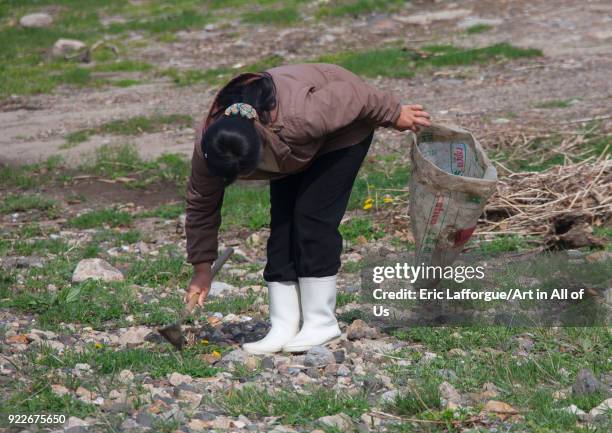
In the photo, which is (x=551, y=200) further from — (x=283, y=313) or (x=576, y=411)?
(x=576, y=411)

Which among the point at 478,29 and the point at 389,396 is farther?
the point at 478,29

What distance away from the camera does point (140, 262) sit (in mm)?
6387

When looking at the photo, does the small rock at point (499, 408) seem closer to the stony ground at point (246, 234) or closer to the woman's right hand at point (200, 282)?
the stony ground at point (246, 234)

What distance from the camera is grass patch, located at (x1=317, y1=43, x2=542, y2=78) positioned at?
1275 centimetres

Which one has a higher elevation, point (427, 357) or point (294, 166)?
point (294, 166)

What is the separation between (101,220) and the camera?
301 inches

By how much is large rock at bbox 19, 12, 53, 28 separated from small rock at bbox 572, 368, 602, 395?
1543cm

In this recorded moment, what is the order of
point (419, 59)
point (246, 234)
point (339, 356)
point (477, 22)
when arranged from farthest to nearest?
point (477, 22)
point (419, 59)
point (246, 234)
point (339, 356)

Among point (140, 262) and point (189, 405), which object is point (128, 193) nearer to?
point (140, 262)

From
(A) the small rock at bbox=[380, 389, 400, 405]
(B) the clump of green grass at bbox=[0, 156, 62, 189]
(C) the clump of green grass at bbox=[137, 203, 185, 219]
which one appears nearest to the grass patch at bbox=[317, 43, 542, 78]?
(B) the clump of green grass at bbox=[0, 156, 62, 189]

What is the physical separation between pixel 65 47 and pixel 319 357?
12208 millimetres

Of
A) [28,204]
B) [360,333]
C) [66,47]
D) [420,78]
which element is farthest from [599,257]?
[66,47]

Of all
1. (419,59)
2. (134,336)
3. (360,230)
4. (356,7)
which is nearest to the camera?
(134,336)

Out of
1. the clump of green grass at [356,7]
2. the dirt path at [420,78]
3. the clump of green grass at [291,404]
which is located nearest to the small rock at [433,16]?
the dirt path at [420,78]
